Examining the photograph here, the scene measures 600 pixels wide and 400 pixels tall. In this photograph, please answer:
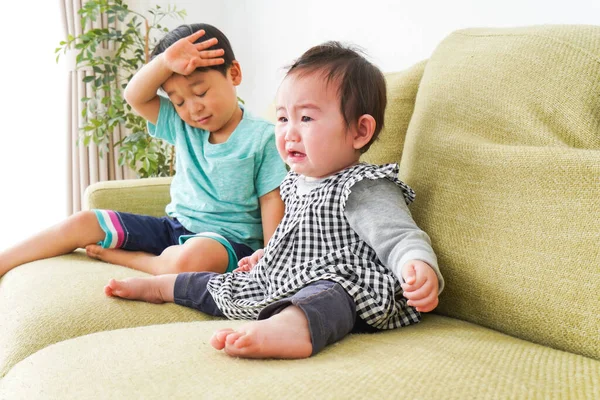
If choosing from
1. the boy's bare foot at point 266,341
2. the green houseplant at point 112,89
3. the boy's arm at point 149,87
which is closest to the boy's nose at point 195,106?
the boy's arm at point 149,87

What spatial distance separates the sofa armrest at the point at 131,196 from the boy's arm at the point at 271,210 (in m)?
0.44

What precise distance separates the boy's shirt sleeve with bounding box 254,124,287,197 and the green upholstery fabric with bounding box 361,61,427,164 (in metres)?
0.32

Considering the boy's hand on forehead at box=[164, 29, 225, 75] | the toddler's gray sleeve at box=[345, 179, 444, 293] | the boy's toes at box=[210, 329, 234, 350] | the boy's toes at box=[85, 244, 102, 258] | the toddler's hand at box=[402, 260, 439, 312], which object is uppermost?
the boy's hand on forehead at box=[164, 29, 225, 75]

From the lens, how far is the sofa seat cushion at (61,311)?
3.80 feet

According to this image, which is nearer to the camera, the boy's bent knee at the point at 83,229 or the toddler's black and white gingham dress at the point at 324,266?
the toddler's black and white gingham dress at the point at 324,266

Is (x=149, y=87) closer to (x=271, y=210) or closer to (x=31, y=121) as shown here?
(x=271, y=210)

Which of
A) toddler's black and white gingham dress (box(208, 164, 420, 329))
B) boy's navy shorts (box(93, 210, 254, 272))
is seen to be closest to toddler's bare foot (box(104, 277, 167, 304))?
toddler's black and white gingham dress (box(208, 164, 420, 329))

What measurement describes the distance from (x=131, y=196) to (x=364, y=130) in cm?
101

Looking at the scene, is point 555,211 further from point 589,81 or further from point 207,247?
point 207,247

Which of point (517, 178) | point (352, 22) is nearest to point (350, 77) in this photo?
point (517, 178)

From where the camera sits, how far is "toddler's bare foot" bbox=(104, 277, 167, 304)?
1.32 meters

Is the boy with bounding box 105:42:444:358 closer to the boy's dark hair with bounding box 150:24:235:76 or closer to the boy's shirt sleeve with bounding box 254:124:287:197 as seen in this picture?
the boy's shirt sleeve with bounding box 254:124:287:197

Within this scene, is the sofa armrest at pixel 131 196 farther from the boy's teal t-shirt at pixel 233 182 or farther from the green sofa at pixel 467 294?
the green sofa at pixel 467 294

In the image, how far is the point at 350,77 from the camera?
1304 mm
